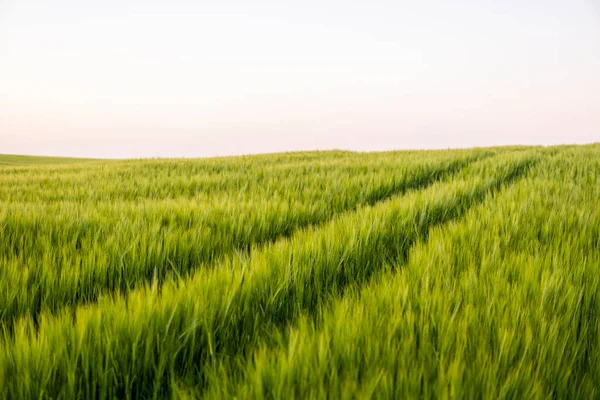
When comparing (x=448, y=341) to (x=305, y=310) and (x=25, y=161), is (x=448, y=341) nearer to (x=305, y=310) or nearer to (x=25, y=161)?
(x=305, y=310)

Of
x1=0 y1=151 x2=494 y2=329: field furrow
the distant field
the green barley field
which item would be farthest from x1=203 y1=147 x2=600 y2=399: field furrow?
the distant field

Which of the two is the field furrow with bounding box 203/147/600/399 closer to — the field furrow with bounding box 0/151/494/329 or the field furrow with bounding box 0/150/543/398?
the field furrow with bounding box 0/150/543/398

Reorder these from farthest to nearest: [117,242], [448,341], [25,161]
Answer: [25,161] → [117,242] → [448,341]

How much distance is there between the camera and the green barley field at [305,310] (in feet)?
2.35

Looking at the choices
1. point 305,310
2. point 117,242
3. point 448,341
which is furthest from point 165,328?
point 117,242

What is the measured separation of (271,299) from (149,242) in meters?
0.93

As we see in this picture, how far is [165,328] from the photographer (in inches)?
37.1

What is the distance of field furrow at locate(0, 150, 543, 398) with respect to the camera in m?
0.80

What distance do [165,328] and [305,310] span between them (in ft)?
1.35

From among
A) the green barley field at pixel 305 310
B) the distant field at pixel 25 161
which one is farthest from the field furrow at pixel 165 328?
the distant field at pixel 25 161

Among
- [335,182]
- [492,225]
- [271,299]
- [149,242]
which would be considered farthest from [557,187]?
[149,242]

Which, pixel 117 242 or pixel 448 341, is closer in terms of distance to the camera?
pixel 448 341

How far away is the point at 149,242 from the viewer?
180cm

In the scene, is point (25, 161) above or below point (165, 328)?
above
